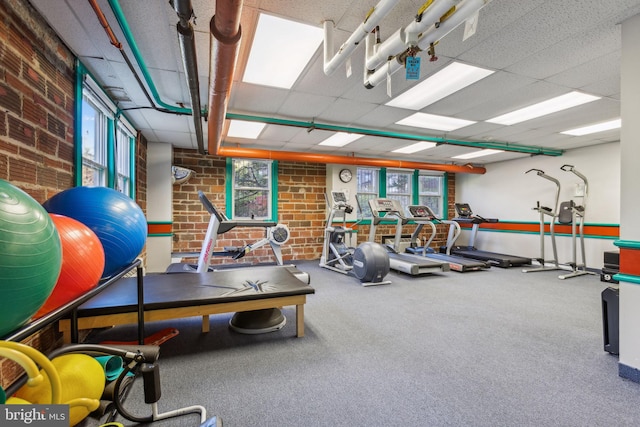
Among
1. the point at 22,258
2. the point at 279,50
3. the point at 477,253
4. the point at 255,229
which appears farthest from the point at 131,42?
the point at 477,253

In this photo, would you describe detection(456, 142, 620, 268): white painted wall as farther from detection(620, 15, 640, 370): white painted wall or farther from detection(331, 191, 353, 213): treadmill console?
detection(620, 15, 640, 370): white painted wall

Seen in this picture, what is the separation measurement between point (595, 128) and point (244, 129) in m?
5.65

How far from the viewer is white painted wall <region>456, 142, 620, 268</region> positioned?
5.39 metres

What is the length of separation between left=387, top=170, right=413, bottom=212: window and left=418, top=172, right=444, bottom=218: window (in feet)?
1.19

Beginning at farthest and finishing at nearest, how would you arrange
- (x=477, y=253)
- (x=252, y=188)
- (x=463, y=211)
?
(x=463, y=211)
(x=477, y=253)
(x=252, y=188)

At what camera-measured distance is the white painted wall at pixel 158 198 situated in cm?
531

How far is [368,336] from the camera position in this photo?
2.57m

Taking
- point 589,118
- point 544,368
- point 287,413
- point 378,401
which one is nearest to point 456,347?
point 544,368

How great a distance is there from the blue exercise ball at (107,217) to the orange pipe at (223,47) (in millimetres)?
1082

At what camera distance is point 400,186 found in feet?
25.8

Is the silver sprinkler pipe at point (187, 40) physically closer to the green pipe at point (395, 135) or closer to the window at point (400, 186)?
the green pipe at point (395, 135)

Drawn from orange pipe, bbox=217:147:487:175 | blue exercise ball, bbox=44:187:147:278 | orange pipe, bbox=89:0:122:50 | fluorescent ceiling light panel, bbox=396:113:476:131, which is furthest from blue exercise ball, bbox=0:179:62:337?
orange pipe, bbox=217:147:487:175

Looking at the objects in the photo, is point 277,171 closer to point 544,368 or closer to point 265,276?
point 265,276

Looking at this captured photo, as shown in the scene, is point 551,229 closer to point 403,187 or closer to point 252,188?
point 403,187
